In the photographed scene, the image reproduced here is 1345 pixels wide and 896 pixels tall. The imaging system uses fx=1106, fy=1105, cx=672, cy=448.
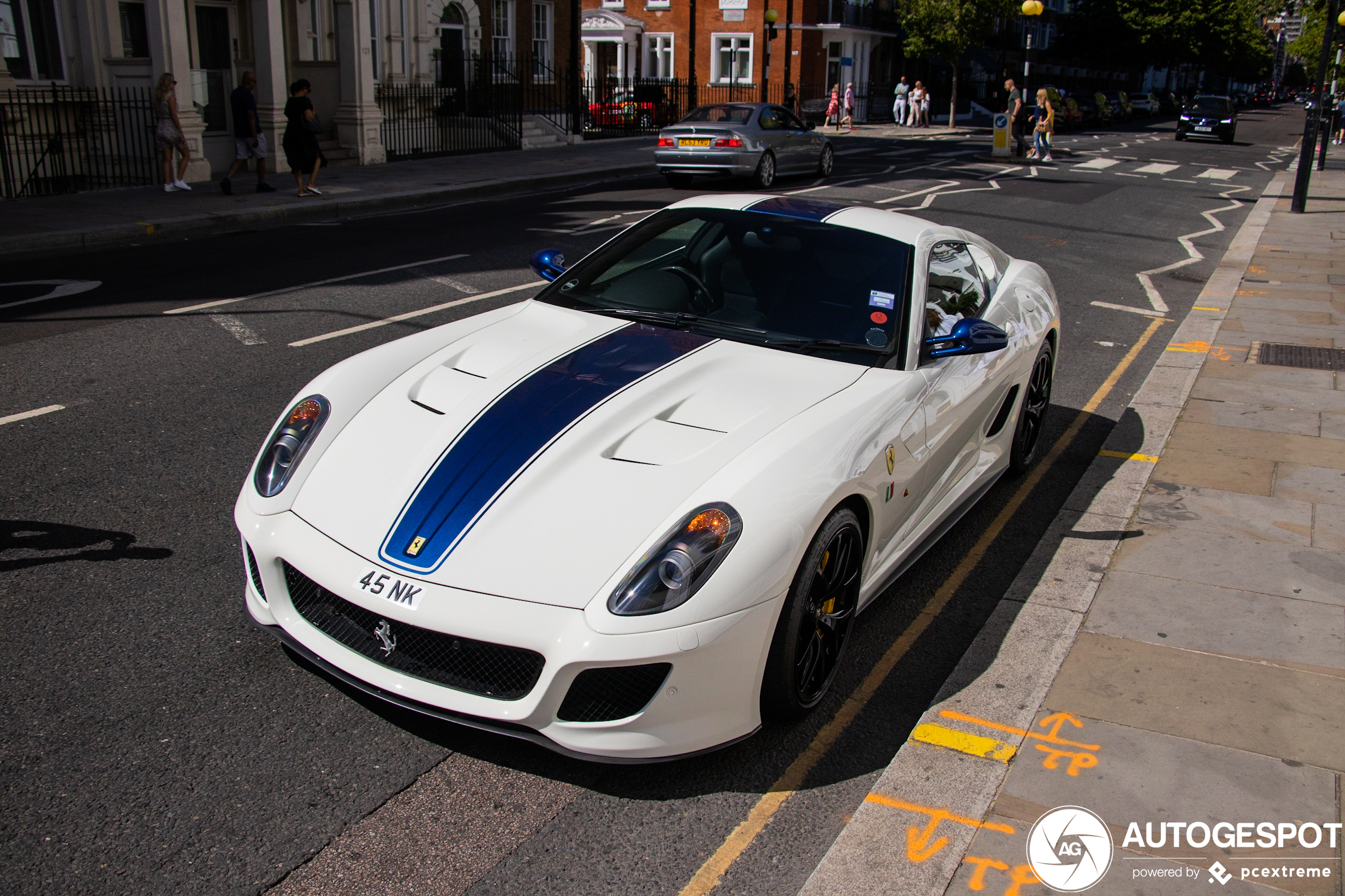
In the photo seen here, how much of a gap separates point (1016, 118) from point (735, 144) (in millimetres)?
13551

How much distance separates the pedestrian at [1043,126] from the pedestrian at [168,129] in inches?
796

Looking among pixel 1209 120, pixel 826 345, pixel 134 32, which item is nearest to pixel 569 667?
pixel 826 345

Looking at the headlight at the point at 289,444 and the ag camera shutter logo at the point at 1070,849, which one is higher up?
the headlight at the point at 289,444

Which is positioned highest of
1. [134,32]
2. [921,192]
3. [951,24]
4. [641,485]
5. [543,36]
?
[951,24]

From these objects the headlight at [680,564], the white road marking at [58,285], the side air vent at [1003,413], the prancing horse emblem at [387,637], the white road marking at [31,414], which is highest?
the headlight at [680,564]

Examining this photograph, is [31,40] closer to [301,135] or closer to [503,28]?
[301,135]

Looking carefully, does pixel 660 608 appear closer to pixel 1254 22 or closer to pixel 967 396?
pixel 967 396

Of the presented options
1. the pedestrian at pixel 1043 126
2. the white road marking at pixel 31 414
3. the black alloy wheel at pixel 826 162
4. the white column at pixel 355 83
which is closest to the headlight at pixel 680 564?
the white road marking at pixel 31 414

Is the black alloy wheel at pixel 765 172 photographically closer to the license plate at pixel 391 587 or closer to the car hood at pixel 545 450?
the car hood at pixel 545 450

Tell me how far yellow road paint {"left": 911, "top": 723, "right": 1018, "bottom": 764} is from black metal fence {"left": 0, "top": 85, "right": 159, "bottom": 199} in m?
16.7

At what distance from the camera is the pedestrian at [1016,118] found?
28.9 meters

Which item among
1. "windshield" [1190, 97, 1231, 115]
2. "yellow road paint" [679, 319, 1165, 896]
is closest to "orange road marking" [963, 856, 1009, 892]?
"yellow road paint" [679, 319, 1165, 896]

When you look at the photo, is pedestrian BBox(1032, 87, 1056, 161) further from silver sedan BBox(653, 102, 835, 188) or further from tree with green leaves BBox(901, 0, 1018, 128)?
tree with green leaves BBox(901, 0, 1018, 128)

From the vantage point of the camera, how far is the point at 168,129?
16.5 m
